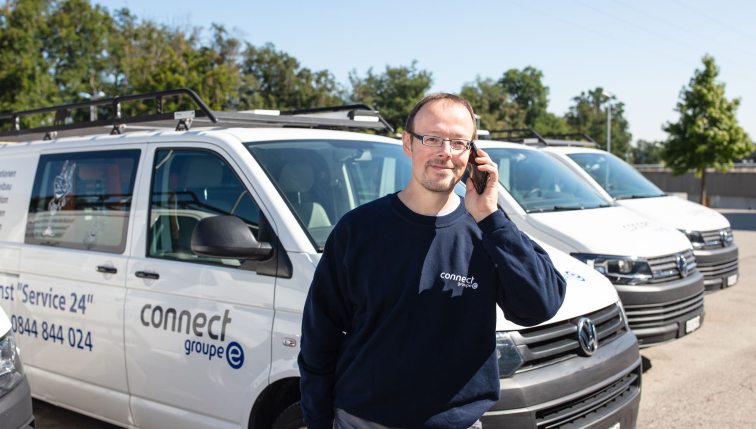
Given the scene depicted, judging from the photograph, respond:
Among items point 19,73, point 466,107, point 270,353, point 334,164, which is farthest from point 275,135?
point 19,73

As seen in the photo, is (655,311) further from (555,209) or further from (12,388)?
(12,388)

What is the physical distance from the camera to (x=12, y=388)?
2705mm

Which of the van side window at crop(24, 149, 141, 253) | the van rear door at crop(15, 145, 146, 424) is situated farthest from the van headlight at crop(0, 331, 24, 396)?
the van side window at crop(24, 149, 141, 253)

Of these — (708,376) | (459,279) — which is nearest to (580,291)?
(459,279)

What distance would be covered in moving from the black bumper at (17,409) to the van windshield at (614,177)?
684cm

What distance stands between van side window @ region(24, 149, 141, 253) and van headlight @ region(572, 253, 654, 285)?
11.2 feet

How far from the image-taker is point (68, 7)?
38.9 m

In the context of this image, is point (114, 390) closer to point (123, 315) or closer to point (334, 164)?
point (123, 315)

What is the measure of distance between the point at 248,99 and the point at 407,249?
42550 millimetres

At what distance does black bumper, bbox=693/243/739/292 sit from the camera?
7.05 m

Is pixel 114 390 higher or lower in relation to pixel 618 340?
lower

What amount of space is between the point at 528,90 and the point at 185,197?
84.7 m

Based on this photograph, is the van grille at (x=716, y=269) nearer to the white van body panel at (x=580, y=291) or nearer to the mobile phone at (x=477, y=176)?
the white van body panel at (x=580, y=291)

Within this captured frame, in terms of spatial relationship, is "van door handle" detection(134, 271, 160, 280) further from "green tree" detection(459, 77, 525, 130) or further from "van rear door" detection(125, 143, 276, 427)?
"green tree" detection(459, 77, 525, 130)
